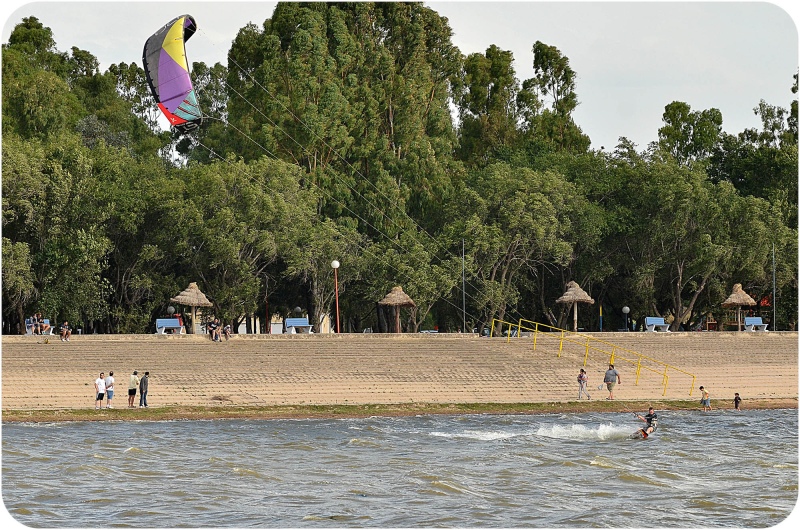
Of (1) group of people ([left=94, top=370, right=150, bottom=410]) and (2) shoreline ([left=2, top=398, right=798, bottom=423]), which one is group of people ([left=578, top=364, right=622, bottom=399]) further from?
(1) group of people ([left=94, top=370, right=150, bottom=410])

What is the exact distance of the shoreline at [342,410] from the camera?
31.7 metres

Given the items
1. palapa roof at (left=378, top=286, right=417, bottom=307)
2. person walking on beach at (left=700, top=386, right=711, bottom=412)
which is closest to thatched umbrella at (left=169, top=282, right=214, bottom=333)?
palapa roof at (left=378, top=286, right=417, bottom=307)

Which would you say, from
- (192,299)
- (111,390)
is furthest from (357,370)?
(111,390)

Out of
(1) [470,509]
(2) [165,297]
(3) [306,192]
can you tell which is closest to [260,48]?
(3) [306,192]

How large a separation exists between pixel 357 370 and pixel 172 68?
12685 mm

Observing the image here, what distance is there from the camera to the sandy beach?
33906mm

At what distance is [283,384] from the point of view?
35969mm

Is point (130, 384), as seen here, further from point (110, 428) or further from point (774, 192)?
point (774, 192)

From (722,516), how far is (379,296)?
29839 millimetres

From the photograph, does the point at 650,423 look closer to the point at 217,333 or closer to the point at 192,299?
the point at 217,333

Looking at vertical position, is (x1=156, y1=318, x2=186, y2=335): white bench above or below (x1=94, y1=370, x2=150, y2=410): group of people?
above

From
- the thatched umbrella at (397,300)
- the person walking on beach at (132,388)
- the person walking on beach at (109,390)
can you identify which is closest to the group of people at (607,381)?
the thatched umbrella at (397,300)

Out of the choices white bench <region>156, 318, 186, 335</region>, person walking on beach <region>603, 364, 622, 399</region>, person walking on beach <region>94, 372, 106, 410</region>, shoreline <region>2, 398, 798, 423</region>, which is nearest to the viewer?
shoreline <region>2, 398, 798, 423</region>

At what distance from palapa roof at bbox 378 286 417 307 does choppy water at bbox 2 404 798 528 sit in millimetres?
11931
